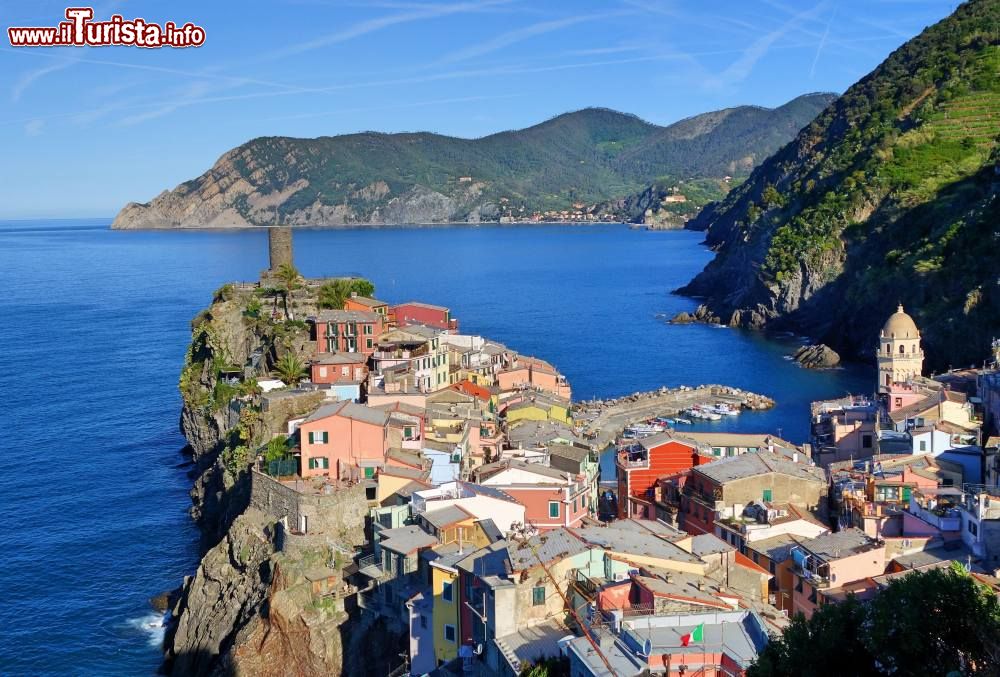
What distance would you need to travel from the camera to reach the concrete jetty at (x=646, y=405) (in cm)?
4766

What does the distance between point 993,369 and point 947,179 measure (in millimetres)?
45821

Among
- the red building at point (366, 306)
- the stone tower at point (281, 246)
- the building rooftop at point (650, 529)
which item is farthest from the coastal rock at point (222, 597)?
the stone tower at point (281, 246)

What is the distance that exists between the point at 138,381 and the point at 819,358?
41.3 m

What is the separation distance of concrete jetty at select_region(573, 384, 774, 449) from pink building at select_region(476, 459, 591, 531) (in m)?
18.3

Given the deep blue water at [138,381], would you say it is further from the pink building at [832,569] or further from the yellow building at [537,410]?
the pink building at [832,569]

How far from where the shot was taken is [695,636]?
52.6 ft

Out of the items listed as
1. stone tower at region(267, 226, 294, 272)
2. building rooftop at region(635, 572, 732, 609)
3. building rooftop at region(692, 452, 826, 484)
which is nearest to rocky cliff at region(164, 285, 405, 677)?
building rooftop at region(635, 572, 732, 609)

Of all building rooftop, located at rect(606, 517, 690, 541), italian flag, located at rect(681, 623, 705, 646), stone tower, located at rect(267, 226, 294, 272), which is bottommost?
building rooftop, located at rect(606, 517, 690, 541)

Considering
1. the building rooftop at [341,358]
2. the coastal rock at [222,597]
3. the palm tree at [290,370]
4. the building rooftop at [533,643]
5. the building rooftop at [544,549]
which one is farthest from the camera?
the building rooftop at [341,358]

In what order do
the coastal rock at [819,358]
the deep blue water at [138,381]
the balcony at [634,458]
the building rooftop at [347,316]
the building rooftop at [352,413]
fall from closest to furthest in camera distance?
the building rooftop at [352,413] < the balcony at [634,458] < the deep blue water at [138,381] < the building rooftop at [347,316] < the coastal rock at [819,358]

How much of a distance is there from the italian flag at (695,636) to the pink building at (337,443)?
1455 centimetres

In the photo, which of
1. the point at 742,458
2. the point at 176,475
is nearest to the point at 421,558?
the point at 742,458

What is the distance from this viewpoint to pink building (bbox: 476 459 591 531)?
2584cm

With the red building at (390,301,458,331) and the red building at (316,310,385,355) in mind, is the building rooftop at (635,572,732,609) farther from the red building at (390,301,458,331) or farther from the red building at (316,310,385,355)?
the red building at (390,301,458,331)
